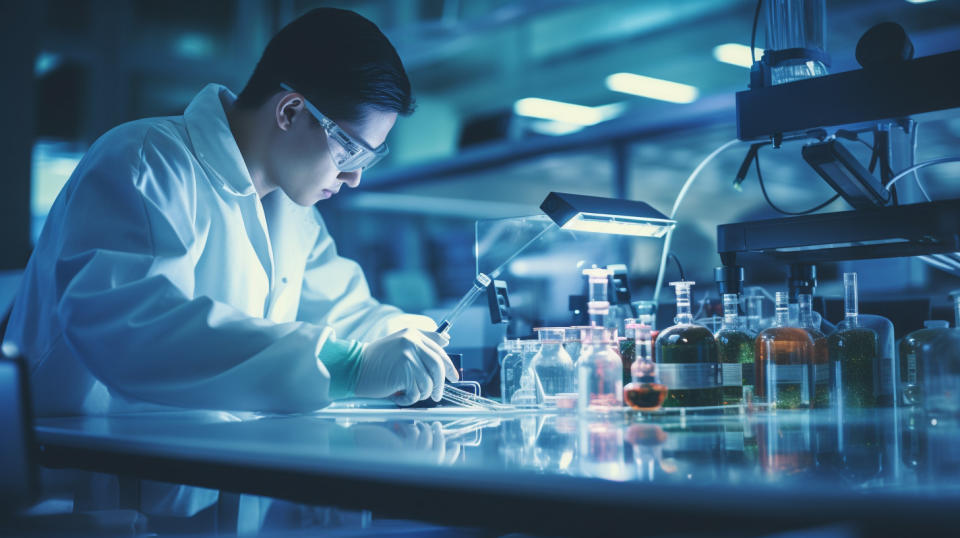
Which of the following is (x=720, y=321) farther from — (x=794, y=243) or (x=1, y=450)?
(x=1, y=450)

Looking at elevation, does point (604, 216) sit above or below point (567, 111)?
below

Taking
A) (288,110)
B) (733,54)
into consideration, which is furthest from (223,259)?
(733,54)

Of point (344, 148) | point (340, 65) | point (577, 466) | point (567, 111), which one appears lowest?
point (577, 466)

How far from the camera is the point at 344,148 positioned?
1851 mm

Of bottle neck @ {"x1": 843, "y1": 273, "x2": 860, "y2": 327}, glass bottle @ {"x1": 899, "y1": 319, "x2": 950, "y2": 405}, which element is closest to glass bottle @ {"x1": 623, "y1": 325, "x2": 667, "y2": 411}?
bottle neck @ {"x1": 843, "y1": 273, "x2": 860, "y2": 327}

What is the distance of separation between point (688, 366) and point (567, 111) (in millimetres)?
6646

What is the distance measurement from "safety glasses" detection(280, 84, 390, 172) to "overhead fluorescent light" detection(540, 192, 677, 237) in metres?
0.44

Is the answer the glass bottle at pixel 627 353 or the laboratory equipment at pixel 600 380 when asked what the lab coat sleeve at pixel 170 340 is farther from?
the glass bottle at pixel 627 353

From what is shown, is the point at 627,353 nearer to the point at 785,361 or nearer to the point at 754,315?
the point at 785,361

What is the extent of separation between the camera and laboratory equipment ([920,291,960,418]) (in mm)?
1277

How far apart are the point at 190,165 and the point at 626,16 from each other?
207 inches

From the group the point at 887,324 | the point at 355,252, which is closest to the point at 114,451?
the point at 887,324

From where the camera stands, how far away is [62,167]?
5.38m

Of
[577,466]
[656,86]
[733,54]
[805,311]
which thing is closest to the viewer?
[577,466]
